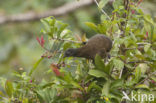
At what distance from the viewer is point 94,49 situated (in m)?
1.18

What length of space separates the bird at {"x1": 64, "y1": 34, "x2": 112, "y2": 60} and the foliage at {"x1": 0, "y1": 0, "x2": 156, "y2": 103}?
37 mm

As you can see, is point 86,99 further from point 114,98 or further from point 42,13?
point 42,13

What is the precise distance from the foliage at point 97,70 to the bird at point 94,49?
37mm

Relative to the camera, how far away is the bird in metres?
1.16

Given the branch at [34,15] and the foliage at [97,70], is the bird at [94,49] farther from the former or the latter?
the branch at [34,15]

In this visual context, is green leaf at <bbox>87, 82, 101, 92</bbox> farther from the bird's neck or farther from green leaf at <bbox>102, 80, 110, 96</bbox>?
the bird's neck

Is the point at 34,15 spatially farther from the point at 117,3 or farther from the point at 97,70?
the point at 97,70

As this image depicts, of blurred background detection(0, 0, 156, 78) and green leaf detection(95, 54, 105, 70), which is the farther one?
blurred background detection(0, 0, 156, 78)

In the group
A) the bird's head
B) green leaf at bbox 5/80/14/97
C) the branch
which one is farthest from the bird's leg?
the branch

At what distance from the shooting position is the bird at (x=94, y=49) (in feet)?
3.81

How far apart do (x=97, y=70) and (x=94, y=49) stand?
0.11 metres

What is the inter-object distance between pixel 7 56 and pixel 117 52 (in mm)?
3585

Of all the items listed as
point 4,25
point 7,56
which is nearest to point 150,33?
point 7,56

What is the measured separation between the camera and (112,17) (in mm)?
1224
